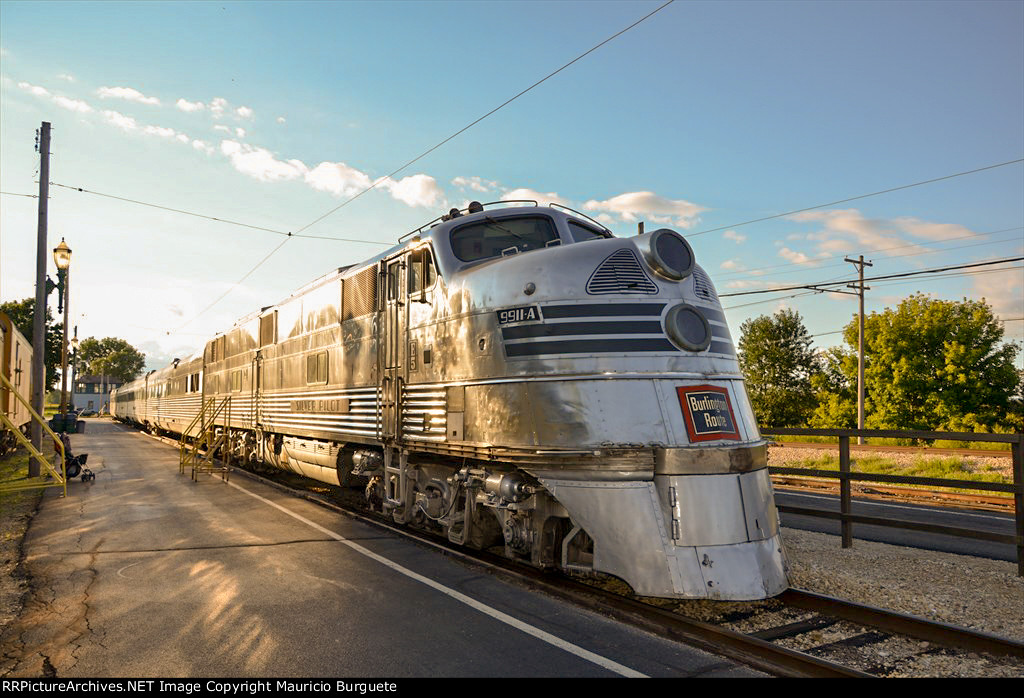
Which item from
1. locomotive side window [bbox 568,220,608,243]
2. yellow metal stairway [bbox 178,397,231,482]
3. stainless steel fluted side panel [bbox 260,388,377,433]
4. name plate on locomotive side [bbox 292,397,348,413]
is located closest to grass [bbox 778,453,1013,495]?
locomotive side window [bbox 568,220,608,243]

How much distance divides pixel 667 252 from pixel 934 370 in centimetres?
4033

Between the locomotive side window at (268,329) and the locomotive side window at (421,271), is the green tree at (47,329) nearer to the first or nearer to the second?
the locomotive side window at (268,329)

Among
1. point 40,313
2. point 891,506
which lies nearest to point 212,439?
point 40,313

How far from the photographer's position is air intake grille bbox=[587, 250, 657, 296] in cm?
638

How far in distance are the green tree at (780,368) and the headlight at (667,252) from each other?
52309 millimetres

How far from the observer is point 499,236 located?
8.20m

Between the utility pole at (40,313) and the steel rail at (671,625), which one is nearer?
the steel rail at (671,625)

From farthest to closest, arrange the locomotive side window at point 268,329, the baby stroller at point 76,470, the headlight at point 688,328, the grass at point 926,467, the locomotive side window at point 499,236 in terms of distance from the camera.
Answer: the grass at point 926,467
the baby stroller at point 76,470
the locomotive side window at point 268,329
the locomotive side window at point 499,236
the headlight at point 688,328

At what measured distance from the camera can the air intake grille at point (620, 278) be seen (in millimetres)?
6375

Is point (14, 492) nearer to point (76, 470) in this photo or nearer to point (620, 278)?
point (76, 470)

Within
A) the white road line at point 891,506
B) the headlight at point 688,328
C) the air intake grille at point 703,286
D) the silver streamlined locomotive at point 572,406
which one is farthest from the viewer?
the white road line at point 891,506

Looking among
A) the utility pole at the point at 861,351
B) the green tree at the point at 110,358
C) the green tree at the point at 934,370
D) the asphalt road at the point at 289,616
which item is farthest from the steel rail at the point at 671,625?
the green tree at the point at 110,358

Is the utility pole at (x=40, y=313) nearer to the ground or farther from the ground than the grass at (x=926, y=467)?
farther from the ground

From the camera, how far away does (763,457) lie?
6.29 m
